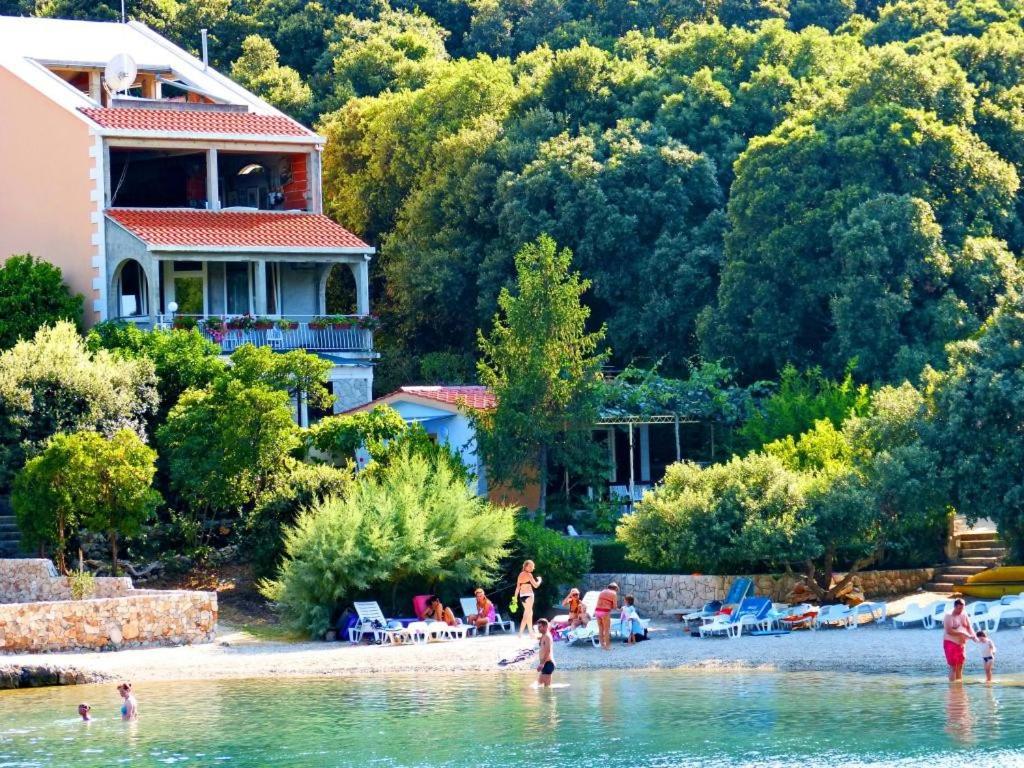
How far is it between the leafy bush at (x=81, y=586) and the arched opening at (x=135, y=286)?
11.8 m

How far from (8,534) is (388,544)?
29.3 feet

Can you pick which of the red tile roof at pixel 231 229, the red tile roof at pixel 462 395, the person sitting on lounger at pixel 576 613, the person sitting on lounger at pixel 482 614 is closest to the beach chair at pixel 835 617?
the person sitting on lounger at pixel 576 613

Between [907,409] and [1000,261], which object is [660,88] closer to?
[1000,261]

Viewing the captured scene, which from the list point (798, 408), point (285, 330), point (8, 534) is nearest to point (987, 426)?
point (798, 408)

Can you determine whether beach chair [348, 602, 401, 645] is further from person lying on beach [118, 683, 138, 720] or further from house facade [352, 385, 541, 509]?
house facade [352, 385, 541, 509]

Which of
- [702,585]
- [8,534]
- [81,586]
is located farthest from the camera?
[8,534]

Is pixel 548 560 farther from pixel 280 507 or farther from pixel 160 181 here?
pixel 160 181

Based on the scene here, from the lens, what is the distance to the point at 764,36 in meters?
54.0

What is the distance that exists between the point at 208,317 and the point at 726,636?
1591 centimetres

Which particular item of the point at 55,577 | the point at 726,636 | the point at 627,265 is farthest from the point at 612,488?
the point at 55,577

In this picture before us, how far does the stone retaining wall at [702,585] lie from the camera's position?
35656mm

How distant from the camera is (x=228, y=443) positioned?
122 ft

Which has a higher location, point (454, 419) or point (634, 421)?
point (454, 419)

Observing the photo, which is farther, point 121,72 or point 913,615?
point 121,72
